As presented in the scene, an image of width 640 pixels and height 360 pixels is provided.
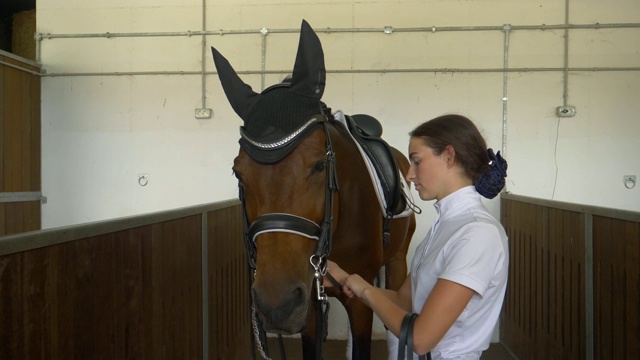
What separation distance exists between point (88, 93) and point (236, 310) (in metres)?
2.68

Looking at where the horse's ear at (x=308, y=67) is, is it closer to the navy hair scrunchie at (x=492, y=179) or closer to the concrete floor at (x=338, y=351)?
the navy hair scrunchie at (x=492, y=179)

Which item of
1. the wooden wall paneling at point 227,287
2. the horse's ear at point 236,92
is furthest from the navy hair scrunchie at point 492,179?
the wooden wall paneling at point 227,287

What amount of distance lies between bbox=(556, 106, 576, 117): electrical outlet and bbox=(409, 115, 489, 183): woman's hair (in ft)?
9.98

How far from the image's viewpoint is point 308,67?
51.3 inches

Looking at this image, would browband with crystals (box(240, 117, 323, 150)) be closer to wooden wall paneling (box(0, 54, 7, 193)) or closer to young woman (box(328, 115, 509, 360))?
young woman (box(328, 115, 509, 360))

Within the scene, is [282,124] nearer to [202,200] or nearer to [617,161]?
[202,200]

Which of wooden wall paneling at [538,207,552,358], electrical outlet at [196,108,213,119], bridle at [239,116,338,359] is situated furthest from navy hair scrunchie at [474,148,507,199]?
electrical outlet at [196,108,213,119]

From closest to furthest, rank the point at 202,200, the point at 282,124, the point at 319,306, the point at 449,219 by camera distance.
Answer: the point at 449,219 < the point at 282,124 < the point at 319,306 < the point at 202,200

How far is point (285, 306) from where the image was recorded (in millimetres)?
1072

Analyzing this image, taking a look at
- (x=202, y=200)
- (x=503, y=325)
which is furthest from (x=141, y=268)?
(x=503, y=325)

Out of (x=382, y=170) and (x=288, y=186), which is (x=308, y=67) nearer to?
(x=288, y=186)

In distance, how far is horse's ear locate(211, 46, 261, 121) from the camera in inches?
55.2

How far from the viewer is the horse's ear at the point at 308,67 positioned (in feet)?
4.26

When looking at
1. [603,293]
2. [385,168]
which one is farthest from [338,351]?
[603,293]
